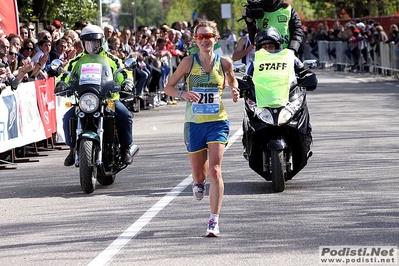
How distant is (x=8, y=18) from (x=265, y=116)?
11532mm

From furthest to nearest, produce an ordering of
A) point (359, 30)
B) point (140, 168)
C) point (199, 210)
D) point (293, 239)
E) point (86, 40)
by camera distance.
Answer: point (359, 30), point (140, 168), point (86, 40), point (199, 210), point (293, 239)

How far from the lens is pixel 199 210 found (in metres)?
11.3

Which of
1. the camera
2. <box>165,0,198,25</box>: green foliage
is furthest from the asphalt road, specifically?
<box>165,0,198,25</box>: green foliage

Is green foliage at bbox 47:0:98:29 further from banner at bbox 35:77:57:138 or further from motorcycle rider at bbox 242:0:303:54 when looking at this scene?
motorcycle rider at bbox 242:0:303:54

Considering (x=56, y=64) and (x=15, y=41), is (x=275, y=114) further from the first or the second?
(x=15, y=41)

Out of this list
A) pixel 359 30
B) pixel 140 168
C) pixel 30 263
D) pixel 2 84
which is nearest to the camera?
pixel 30 263

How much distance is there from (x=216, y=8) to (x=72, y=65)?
3684 inches

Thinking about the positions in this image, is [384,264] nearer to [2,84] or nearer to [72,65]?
[72,65]

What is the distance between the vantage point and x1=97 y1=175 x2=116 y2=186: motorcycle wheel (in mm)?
13742

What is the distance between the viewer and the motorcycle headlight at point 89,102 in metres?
13.5

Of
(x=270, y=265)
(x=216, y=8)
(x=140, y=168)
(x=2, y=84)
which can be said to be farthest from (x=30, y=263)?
(x=216, y=8)

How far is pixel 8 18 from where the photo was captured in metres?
23.0

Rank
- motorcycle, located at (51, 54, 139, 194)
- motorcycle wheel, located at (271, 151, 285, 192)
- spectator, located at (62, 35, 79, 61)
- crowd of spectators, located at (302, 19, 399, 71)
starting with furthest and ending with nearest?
crowd of spectators, located at (302, 19, 399, 71), spectator, located at (62, 35, 79, 61), motorcycle, located at (51, 54, 139, 194), motorcycle wheel, located at (271, 151, 285, 192)
